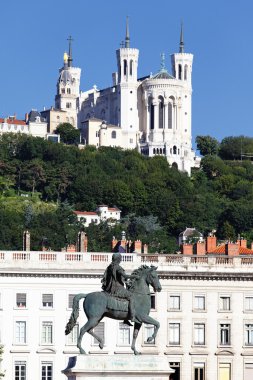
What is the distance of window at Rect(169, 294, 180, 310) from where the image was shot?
311 ft

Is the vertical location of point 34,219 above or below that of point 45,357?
above

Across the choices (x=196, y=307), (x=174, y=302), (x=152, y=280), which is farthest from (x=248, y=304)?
(x=152, y=280)

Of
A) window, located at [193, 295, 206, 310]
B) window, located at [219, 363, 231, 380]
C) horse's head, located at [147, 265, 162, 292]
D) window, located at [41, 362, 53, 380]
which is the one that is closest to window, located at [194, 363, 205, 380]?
window, located at [219, 363, 231, 380]

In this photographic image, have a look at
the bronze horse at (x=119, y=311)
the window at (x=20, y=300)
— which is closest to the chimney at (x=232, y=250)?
the window at (x=20, y=300)

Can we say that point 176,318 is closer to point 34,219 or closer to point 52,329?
point 52,329

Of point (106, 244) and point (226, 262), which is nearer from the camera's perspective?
point (226, 262)

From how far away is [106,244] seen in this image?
17375 cm

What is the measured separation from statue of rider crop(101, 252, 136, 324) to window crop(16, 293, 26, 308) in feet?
133

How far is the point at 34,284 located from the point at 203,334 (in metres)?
9.18

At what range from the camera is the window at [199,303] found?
95.1 meters

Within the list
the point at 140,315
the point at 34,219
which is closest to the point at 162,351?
the point at 140,315

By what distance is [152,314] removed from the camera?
93.6 metres

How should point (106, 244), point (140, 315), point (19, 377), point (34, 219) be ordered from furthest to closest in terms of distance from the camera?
point (34, 219), point (106, 244), point (19, 377), point (140, 315)

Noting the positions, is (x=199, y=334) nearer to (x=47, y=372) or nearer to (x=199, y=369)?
(x=199, y=369)
